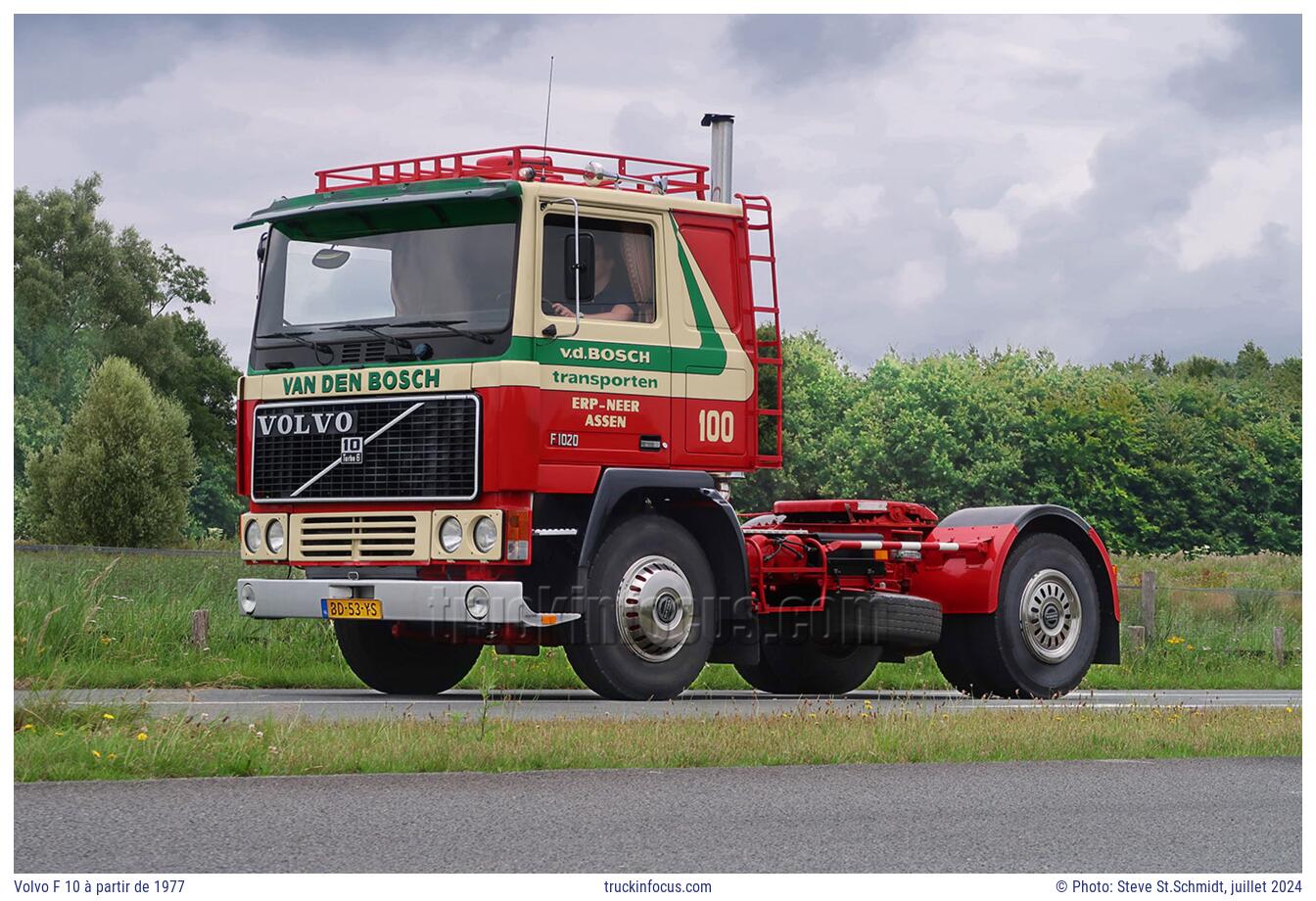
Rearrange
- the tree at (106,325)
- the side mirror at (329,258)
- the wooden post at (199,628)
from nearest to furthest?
the side mirror at (329,258) → the wooden post at (199,628) → the tree at (106,325)

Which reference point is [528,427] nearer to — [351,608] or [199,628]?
[351,608]

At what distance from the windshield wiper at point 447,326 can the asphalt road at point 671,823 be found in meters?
4.45

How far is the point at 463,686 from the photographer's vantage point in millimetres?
17344

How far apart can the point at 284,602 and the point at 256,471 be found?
3.78 ft

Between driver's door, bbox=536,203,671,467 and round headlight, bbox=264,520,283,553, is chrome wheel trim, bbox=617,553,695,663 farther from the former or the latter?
round headlight, bbox=264,520,283,553

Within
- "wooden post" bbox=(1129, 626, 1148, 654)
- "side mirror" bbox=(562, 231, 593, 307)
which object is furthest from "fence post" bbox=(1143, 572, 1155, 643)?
"side mirror" bbox=(562, 231, 593, 307)

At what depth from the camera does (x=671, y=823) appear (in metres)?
8.48

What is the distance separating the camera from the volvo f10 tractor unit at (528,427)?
13891 millimetres

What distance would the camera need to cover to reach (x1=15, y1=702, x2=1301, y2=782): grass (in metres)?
9.92

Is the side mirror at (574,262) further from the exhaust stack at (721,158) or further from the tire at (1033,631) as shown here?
the tire at (1033,631)

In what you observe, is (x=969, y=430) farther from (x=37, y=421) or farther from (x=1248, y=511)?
(x=37, y=421)

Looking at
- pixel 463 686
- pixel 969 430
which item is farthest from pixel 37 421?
pixel 463 686

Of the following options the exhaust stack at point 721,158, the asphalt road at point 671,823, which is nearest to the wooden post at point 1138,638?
the exhaust stack at point 721,158

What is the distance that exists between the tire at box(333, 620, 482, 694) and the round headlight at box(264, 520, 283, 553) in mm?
1035
